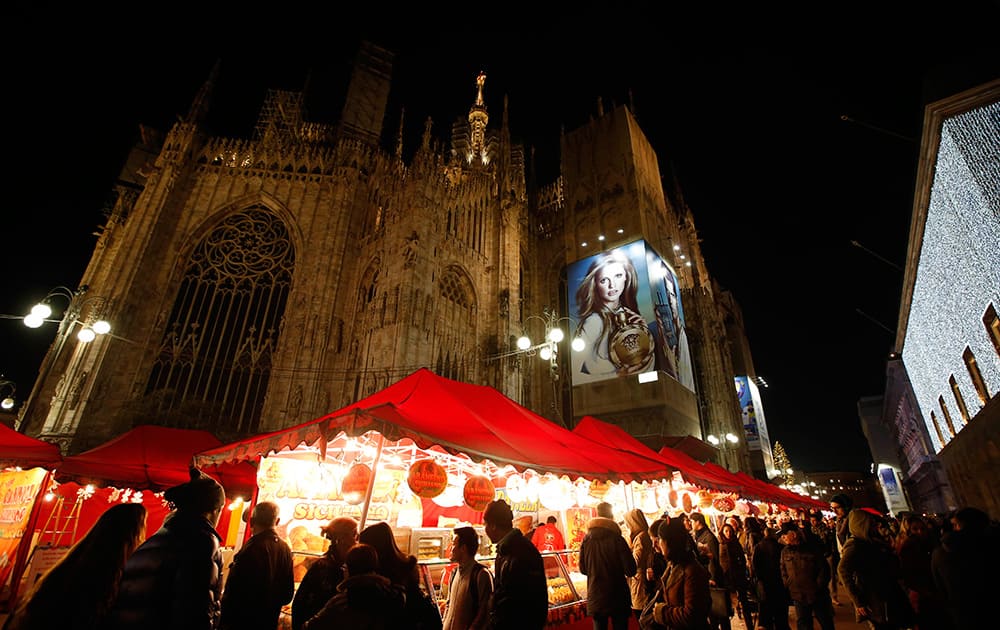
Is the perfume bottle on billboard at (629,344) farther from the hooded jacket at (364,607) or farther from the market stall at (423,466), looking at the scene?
the hooded jacket at (364,607)

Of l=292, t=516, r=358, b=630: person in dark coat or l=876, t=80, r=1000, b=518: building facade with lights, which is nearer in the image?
l=292, t=516, r=358, b=630: person in dark coat

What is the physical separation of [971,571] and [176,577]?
685cm

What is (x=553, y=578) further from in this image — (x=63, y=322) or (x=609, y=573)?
(x=63, y=322)

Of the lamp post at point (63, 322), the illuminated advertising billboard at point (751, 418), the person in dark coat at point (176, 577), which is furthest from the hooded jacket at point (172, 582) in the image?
the illuminated advertising billboard at point (751, 418)

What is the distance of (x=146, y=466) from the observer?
10.4 metres

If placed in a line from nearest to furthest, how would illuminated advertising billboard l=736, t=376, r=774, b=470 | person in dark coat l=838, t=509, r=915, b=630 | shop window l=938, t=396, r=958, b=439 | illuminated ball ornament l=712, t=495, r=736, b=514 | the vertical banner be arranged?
person in dark coat l=838, t=509, r=915, b=630 < the vertical banner < illuminated ball ornament l=712, t=495, r=736, b=514 < shop window l=938, t=396, r=958, b=439 < illuminated advertising billboard l=736, t=376, r=774, b=470

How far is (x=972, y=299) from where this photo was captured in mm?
13000

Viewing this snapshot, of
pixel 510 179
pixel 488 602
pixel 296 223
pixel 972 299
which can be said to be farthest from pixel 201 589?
pixel 510 179

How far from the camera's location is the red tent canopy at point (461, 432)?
547 cm

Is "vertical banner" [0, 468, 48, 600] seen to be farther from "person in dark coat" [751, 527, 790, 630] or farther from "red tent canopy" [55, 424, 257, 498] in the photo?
"person in dark coat" [751, 527, 790, 630]

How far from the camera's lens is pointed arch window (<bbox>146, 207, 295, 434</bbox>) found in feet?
66.5

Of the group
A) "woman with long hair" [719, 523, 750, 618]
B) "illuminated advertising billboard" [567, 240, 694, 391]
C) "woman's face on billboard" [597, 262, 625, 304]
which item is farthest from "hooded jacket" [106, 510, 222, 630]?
"woman's face on billboard" [597, 262, 625, 304]

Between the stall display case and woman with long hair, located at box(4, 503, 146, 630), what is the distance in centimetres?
326

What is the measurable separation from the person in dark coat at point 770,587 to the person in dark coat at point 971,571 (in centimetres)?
239
